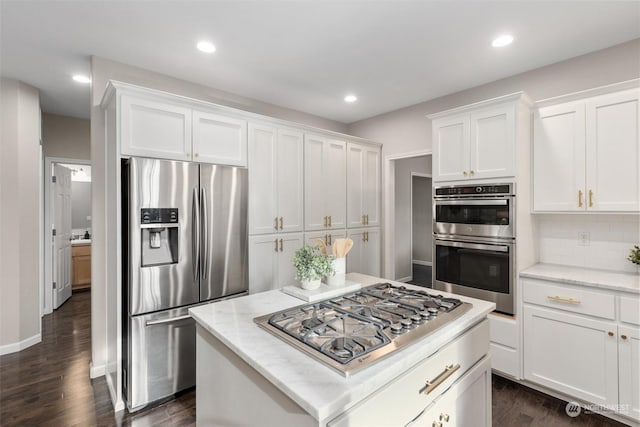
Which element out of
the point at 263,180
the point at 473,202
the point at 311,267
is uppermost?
the point at 263,180

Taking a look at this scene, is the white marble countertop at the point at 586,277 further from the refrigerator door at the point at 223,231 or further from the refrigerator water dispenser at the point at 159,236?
the refrigerator water dispenser at the point at 159,236

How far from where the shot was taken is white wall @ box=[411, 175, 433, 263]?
6875 millimetres

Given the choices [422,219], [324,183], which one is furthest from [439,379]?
Result: [422,219]

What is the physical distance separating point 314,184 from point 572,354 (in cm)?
274

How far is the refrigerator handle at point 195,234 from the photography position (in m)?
2.49

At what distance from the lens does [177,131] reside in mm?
2479

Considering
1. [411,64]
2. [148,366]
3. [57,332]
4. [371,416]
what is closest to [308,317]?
[371,416]

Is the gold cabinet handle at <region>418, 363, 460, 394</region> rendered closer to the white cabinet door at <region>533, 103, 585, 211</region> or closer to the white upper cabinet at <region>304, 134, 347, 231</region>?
the white cabinet door at <region>533, 103, 585, 211</region>

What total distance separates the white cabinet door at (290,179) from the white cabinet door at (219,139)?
1.46ft

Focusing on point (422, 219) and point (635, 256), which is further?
point (422, 219)

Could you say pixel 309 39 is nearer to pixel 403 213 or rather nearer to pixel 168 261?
pixel 168 261

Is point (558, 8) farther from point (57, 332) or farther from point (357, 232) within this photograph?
point (57, 332)

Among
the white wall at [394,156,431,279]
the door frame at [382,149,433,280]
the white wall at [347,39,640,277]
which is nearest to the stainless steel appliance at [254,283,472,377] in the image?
the white wall at [347,39,640,277]

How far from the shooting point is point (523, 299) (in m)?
2.53
